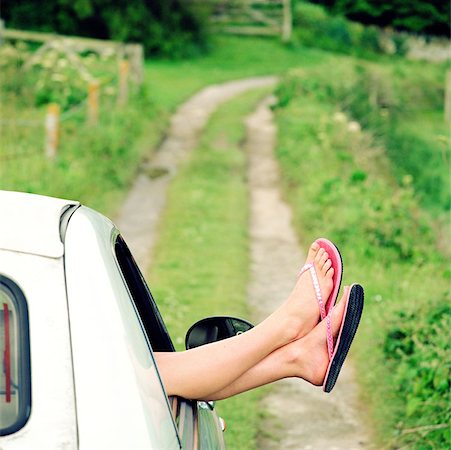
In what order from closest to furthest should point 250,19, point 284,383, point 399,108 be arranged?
point 284,383, point 399,108, point 250,19

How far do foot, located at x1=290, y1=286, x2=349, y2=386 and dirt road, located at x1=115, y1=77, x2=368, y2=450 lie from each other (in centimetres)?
274

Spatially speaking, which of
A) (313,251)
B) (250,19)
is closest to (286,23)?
(250,19)

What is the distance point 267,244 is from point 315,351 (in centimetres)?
782

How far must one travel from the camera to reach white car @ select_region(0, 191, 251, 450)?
1.90 metres

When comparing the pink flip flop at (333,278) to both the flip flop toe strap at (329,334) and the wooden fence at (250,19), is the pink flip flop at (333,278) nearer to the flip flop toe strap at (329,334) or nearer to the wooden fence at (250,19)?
the flip flop toe strap at (329,334)

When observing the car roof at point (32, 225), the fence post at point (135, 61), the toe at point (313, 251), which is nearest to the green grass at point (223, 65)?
the fence post at point (135, 61)

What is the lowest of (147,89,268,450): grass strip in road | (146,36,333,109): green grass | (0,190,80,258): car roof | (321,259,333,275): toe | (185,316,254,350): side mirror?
(146,36,333,109): green grass

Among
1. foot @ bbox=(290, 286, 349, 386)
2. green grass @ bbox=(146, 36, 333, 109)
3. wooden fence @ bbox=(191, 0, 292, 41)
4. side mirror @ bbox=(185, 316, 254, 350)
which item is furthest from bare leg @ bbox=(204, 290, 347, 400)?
wooden fence @ bbox=(191, 0, 292, 41)

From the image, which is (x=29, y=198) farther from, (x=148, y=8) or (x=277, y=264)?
(x=148, y=8)

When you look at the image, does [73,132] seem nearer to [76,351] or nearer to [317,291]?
[317,291]

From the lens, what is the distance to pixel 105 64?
61.7 feet

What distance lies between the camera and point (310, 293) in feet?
9.72

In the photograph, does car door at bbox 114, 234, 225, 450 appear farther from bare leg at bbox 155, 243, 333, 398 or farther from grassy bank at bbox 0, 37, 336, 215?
grassy bank at bbox 0, 37, 336, 215

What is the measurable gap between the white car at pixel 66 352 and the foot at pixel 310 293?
900 mm
